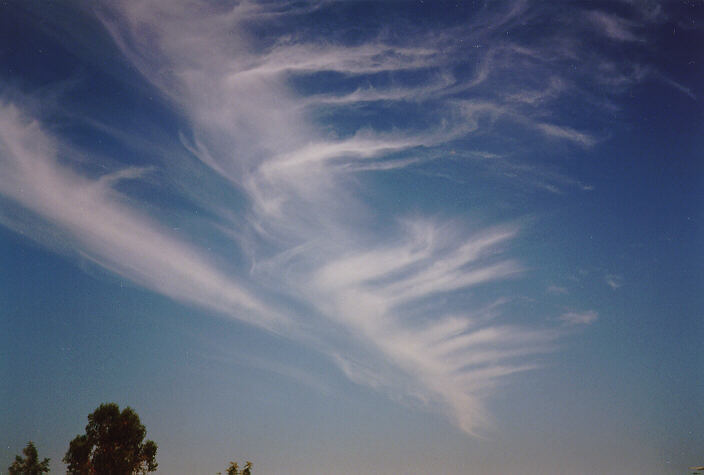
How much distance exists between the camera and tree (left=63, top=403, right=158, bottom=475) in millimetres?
40438

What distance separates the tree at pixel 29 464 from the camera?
51.0 metres

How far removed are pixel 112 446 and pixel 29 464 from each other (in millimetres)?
20769

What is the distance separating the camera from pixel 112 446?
136 ft

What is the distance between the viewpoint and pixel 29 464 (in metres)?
51.7

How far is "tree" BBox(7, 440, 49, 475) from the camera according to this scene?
5100 cm

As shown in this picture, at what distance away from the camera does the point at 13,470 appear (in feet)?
Result: 167

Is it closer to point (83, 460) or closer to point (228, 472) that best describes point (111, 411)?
point (83, 460)

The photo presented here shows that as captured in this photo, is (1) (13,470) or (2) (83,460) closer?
(2) (83,460)

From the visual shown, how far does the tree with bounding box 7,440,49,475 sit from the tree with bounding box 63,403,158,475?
18.0 meters

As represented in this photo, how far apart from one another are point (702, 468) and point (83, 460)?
2044 inches

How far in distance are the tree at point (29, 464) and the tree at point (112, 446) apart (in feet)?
59.0

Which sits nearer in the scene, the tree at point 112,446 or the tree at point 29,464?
the tree at point 112,446

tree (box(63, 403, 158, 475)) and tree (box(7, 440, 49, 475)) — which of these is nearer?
tree (box(63, 403, 158, 475))

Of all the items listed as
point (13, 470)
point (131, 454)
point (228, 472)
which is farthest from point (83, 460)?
point (13, 470)
